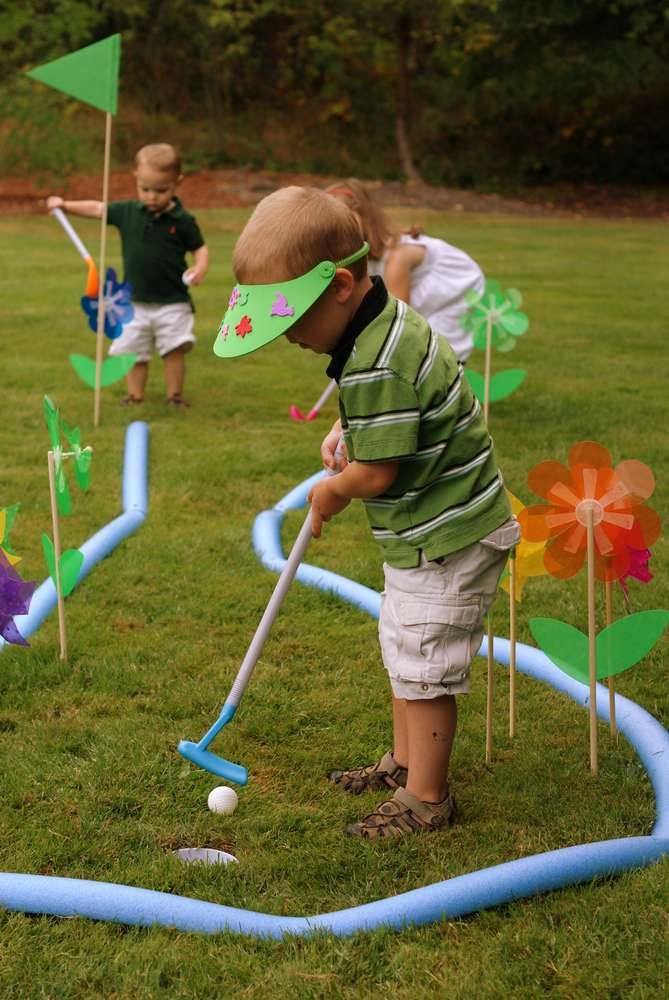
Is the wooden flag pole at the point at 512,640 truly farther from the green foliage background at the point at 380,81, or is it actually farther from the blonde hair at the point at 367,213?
the green foliage background at the point at 380,81

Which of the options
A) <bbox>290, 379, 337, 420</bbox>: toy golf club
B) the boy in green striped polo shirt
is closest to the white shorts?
<bbox>290, 379, 337, 420</bbox>: toy golf club

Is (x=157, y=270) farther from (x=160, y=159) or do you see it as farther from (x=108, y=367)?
(x=108, y=367)

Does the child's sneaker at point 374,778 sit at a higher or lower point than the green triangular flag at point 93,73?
lower

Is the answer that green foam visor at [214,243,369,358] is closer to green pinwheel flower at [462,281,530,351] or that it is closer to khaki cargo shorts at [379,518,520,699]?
khaki cargo shorts at [379,518,520,699]

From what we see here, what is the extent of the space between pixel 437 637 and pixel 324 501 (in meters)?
0.41

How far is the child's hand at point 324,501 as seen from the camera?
256 centimetres

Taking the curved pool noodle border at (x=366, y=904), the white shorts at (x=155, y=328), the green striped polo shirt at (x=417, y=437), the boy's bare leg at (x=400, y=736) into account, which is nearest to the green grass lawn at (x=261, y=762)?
the curved pool noodle border at (x=366, y=904)

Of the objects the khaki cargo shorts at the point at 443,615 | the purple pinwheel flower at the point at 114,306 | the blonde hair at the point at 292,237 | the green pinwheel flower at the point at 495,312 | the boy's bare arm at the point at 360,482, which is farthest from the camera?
the purple pinwheel flower at the point at 114,306

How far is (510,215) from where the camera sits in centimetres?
1859

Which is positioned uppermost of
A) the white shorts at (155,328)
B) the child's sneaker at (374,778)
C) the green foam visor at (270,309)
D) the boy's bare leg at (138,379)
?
the green foam visor at (270,309)

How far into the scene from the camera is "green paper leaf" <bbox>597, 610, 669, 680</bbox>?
278 cm

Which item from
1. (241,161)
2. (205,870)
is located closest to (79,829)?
(205,870)

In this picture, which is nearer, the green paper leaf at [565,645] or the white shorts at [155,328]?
the green paper leaf at [565,645]

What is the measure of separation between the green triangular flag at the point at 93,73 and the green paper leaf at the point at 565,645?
12.5 feet
